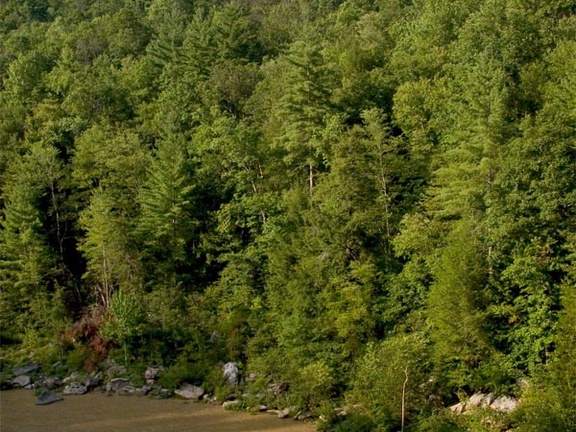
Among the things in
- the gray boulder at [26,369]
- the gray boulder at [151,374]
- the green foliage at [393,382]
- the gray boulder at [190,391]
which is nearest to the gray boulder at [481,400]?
the green foliage at [393,382]

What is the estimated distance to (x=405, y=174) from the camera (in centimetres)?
3547

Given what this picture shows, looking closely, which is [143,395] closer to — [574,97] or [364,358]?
[364,358]

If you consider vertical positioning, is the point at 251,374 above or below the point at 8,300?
below

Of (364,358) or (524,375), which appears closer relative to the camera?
(524,375)

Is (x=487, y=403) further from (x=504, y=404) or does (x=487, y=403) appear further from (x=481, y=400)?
(x=504, y=404)

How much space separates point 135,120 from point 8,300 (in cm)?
1926

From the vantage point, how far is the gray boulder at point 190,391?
114ft

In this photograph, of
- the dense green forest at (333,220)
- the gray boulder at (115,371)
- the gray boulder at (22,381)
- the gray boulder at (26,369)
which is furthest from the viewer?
the gray boulder at (26,369)

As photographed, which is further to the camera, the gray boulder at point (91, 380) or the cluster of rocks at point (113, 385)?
the gray boulder at point (91, 380)

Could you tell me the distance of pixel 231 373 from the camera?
3544cm

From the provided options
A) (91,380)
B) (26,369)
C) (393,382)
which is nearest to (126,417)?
(91,380)

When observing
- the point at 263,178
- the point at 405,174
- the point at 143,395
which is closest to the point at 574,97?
the point at 405,174

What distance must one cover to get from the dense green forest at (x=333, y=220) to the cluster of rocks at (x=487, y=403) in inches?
17.0

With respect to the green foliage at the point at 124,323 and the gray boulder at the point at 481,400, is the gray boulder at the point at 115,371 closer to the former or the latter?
the green foliage at the point at 124,323
